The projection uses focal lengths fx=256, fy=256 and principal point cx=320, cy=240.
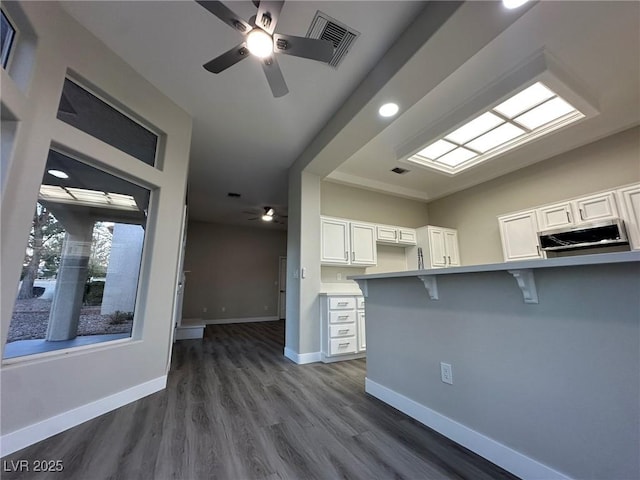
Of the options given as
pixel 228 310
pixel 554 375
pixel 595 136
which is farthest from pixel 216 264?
pixel 595 136

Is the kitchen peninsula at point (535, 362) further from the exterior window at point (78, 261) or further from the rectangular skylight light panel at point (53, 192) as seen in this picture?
the rectangular skylight light panel at point (53, 192)

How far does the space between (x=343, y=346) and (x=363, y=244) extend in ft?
5.54

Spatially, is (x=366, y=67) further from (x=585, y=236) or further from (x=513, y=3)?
(x=585, y=236)

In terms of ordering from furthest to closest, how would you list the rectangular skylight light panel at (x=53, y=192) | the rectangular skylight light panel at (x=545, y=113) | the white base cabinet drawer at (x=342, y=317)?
the white base cabinet drawer at (x=342, y=317), the rectangular skylight light panel at (x=545, y=113), the rectangular skylight light panel at (x=53, y=192)

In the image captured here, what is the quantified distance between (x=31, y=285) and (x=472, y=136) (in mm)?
4510

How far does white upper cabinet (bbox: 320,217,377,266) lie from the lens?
13.4 feet

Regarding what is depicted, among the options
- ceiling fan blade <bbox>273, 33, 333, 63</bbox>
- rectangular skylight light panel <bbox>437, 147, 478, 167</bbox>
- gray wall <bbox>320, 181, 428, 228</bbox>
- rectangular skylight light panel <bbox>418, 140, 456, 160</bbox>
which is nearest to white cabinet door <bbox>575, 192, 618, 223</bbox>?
rectangular skylight light panel <bbox>437, 147, 478, 167</bbox>

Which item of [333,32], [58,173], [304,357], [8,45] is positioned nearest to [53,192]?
[58,173]

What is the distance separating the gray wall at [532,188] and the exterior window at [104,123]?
5.28 meters

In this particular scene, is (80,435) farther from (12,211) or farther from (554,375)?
(554,375)

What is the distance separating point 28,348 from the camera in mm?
1749

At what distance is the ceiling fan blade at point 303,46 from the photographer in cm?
171

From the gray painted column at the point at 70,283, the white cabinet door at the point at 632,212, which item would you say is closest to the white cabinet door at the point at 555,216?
the white cabinet door at the point at 632,212

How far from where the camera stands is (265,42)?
1.75 meters
